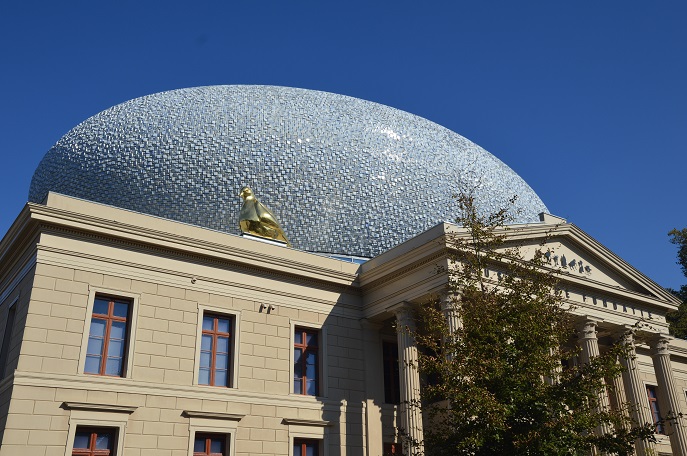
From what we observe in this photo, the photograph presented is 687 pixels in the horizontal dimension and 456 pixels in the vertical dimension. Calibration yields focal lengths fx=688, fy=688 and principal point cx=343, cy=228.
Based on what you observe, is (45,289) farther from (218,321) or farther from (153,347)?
(218,321)

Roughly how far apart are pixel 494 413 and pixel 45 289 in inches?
534

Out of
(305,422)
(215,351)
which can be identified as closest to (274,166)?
(215,351)

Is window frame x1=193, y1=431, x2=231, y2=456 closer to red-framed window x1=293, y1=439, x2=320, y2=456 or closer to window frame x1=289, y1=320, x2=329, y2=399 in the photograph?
red-framed window x1=293, y1=439, x2=320, y2=456

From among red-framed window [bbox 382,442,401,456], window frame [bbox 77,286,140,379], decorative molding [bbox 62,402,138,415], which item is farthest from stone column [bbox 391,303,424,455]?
decorative molding [bbox 62,402,138,415]

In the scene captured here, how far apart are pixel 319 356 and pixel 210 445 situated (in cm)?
538

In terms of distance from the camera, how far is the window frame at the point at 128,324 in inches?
801

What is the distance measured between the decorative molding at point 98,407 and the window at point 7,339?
3.00 metres

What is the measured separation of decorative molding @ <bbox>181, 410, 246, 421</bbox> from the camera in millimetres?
21406

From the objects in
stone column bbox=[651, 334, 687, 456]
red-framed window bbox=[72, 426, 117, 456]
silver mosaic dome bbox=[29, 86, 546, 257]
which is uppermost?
silver mosaic dome bbox=[29, 86, 546, 257]

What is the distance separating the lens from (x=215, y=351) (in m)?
23.1

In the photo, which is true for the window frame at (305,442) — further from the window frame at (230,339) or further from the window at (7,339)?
the window at (7,339)

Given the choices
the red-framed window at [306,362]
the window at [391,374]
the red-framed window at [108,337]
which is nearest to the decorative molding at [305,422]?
the red-framed window at [306,362]

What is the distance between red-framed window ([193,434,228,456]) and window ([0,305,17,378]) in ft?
20.4

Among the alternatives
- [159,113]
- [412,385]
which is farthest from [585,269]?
[159,113]
